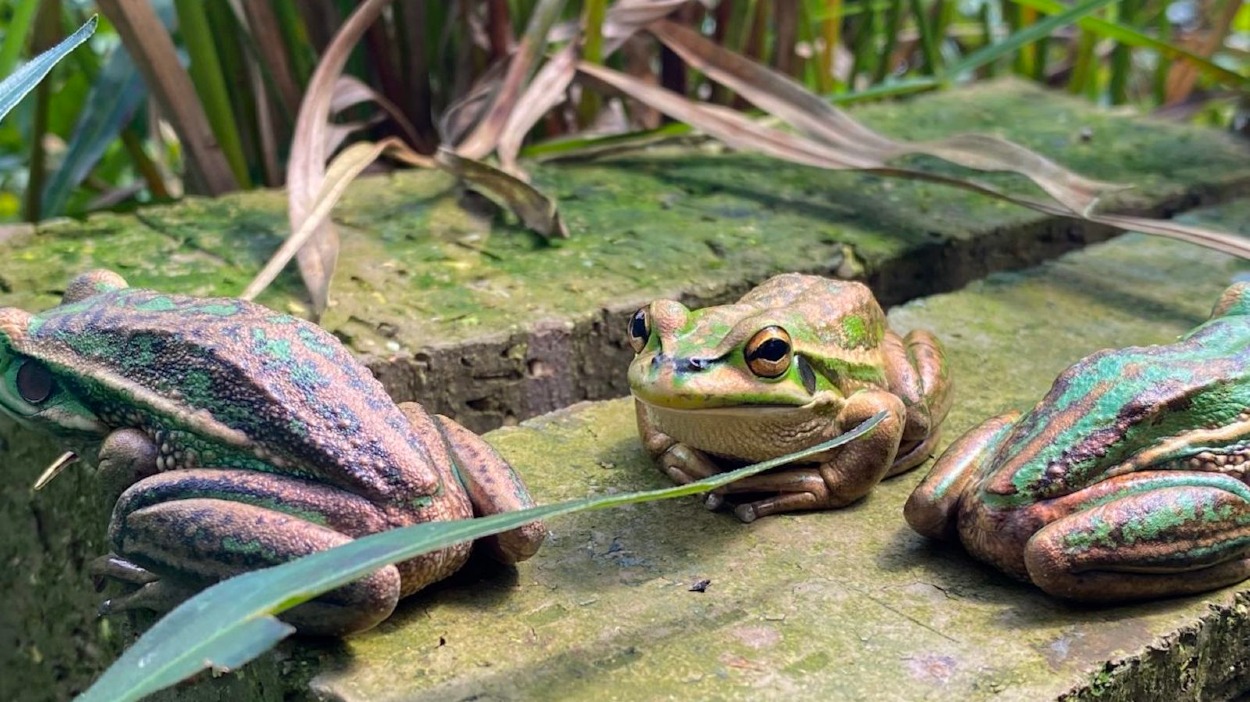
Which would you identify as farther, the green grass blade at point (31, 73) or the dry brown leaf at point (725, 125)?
the dry brown leaf at point (725, 125)

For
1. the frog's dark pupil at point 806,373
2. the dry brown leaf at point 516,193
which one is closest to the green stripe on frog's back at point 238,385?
the frog's dark pupil at point 806,373

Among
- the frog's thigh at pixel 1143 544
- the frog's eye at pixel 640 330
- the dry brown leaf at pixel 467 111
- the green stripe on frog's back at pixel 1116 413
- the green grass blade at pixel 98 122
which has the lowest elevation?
the frog's thigh at pixel 1143 544

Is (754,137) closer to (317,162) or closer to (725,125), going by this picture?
(725,125)

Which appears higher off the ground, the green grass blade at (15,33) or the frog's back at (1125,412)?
the green grass blade at (15,33)

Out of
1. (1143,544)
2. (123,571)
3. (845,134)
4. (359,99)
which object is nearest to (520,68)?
(359,99)

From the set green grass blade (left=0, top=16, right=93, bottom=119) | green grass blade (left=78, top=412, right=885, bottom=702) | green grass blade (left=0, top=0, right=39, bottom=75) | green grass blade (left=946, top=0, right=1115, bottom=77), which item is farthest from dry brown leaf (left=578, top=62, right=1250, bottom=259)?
green grass blade (left=78, top=412, right=885, bottom=702)

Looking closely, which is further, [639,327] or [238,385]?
[639,327]

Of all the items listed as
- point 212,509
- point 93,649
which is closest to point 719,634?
point 212,509

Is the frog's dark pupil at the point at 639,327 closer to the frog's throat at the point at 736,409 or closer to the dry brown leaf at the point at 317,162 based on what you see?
the frog's throat at the point at 736,409
